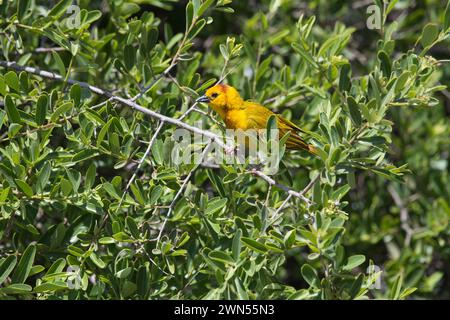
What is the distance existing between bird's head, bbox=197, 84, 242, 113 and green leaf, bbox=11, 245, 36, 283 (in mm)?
1727

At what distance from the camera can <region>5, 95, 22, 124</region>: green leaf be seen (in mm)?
3283

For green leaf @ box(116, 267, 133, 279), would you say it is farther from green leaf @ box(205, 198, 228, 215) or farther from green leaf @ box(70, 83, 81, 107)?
green leaf @ box(70, 83, 81, 107)

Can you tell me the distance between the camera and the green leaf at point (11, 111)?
3283 mm

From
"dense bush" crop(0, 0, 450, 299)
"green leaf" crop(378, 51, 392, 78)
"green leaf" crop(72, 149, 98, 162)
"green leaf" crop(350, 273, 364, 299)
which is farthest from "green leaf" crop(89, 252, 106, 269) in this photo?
"green leaf" crop(378, 51, 392, 78)

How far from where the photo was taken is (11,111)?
3.31 m

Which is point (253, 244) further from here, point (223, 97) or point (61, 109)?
point (223, 97)

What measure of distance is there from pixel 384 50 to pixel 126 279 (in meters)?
1.99

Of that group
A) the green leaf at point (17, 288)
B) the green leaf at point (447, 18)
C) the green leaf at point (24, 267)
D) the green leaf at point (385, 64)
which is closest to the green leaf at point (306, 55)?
the green leaf at point (385, 64)

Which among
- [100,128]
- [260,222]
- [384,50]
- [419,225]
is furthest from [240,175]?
[419,225]

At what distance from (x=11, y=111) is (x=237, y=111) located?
173 cm

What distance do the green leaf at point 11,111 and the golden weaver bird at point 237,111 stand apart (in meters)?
1.38

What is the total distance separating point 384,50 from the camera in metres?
3.68

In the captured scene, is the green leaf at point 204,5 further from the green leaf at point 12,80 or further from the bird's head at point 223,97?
the green leaf at point 12,80

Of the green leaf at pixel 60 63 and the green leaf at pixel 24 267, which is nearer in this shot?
the green leaf at pixel 24 267
